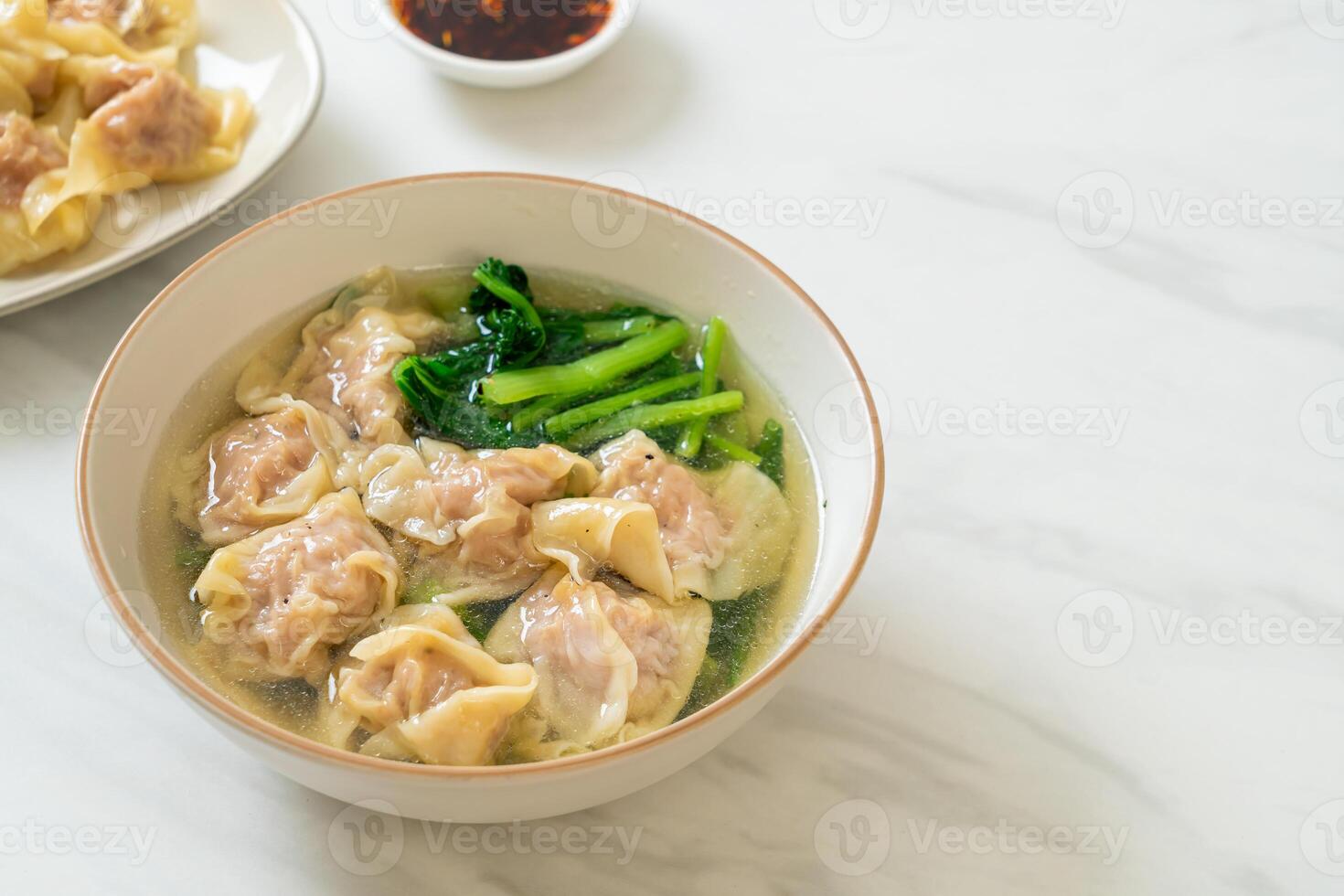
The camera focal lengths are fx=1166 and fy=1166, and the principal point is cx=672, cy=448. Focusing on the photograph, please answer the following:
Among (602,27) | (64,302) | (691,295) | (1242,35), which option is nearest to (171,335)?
(64,302)

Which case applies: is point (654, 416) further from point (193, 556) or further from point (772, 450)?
point (193, 556)

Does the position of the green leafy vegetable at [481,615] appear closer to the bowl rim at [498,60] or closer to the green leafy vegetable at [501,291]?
the green leafy vegetable at [501,291]

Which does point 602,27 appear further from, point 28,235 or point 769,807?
point 769,807

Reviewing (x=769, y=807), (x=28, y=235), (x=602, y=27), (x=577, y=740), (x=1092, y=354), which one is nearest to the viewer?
(x=577, y=740)

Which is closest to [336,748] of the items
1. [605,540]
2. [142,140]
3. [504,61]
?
[605,540]

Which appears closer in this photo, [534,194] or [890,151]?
[534,194]

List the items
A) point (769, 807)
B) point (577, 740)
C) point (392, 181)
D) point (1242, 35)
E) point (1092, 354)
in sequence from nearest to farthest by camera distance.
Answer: point (577, 740), point (769, 807), point (392, 181), point (1092, 354), point (1242, 35)
